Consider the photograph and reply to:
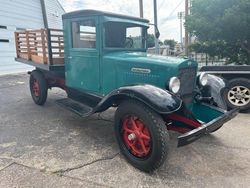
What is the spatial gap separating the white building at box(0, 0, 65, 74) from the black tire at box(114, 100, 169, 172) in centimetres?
1043

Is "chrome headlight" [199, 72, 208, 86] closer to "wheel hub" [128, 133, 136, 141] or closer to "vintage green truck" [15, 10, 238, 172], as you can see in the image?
"vintage green truck" [15, 10, 238, 172]

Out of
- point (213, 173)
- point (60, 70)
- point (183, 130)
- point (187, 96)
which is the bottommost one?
point (213, 173)

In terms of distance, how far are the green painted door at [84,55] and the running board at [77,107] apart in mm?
310

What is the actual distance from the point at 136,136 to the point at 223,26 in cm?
807

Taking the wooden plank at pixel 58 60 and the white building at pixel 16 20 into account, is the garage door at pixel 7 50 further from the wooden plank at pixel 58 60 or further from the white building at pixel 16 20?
the wooden plank at pixel 58 60

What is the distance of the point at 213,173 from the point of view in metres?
2.83

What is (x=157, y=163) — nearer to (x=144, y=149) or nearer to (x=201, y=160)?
(x=144, y=149)

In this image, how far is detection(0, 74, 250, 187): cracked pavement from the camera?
2680 millimetres

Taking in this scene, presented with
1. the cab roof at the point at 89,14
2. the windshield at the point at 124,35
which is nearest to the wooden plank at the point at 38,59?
the cab roof at the point at 89,14

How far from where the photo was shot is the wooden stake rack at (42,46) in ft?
16.3

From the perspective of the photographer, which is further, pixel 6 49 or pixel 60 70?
pixel 6 49

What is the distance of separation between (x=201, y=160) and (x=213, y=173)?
33 cm

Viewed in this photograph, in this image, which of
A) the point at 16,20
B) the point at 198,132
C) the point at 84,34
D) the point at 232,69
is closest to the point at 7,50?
the point at 16,20

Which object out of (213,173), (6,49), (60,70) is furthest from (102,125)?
(6,49)
